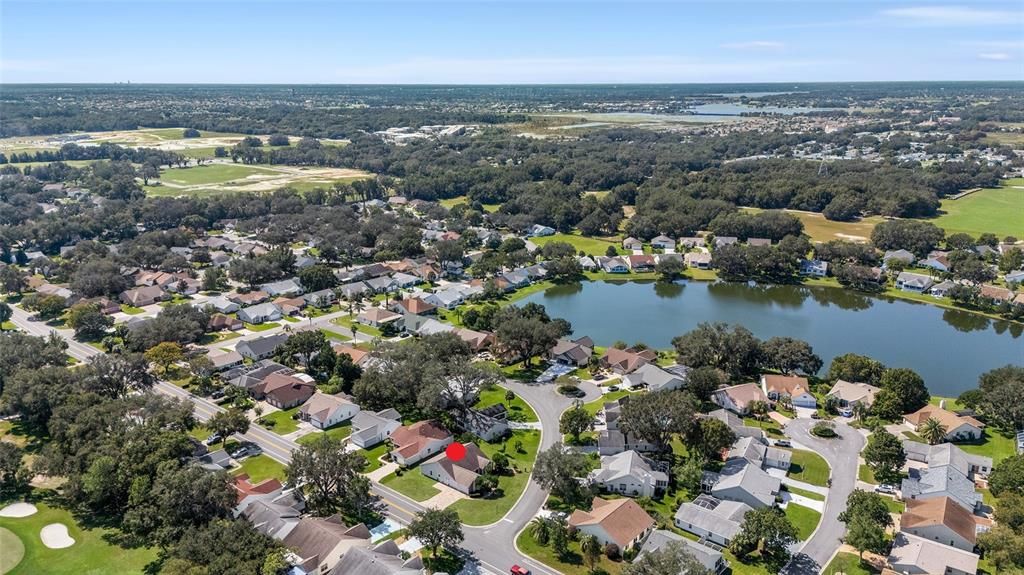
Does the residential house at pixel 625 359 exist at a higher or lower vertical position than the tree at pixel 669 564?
lower

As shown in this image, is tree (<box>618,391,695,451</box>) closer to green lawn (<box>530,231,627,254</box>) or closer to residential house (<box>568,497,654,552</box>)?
residential house (<box>568,497,654,552</box>)

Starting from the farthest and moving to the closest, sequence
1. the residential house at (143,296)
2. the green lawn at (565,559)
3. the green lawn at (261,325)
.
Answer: the residential house at (143,296)
the green lawn at (261,325)
the green lawn at (565,559)

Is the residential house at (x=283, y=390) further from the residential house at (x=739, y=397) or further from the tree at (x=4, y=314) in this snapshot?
the tree at (x=4, y=314)

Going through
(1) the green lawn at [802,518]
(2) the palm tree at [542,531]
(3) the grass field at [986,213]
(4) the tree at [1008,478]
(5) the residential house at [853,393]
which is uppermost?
(3) the grass field at [986,213]

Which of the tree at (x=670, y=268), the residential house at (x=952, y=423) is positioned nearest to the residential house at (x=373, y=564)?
the residential house at (x=952, y=423)

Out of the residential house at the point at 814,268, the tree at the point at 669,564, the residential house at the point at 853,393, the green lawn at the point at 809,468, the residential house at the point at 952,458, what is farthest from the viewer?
the residential house at the point at 814,268

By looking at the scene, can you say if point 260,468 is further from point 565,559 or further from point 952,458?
point 952,458
